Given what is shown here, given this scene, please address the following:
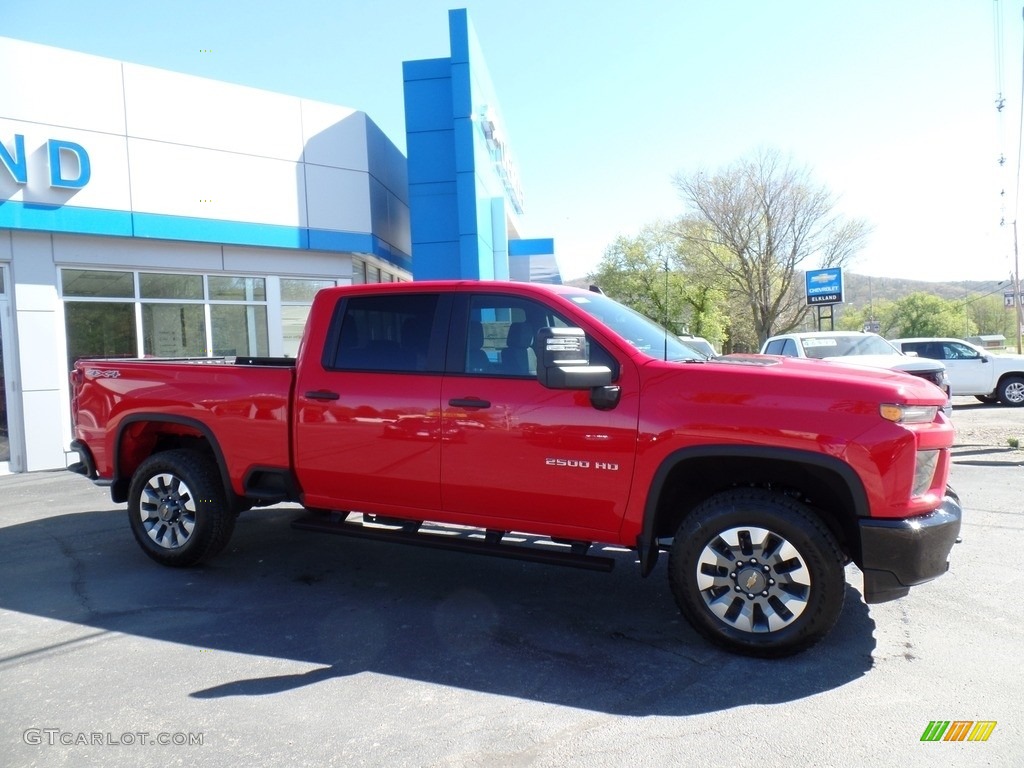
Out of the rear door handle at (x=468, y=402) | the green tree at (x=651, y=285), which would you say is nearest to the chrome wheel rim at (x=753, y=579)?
the rear door handle at (x=468, y=402)

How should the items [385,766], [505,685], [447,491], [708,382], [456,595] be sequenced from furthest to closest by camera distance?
1. [456,595]
2. [447,491]
3. [708,382]
4. [505,685]
5. [385,766]

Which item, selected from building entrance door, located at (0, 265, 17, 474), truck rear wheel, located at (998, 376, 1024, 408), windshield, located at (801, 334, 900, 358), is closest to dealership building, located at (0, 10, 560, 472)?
building entrance door, located at (0, 265, 17, 474)

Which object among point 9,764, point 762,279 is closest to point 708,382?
point 9,764

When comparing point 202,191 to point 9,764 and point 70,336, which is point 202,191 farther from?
point 9,764

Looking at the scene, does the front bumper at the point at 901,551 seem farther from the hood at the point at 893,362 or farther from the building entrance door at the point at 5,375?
the building entrance door at the point at 5,375

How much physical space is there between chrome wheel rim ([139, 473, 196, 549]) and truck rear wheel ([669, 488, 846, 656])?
11.4 ft

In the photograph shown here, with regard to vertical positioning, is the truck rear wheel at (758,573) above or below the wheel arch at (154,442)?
below

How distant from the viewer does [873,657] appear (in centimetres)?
376

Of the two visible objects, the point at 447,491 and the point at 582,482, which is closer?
the point at 582,482

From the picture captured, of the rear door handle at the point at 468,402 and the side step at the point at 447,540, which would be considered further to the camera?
the rear door handle at the point at 468,402

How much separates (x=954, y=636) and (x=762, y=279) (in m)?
29.2

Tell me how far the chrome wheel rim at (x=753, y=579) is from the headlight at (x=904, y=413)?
2.56 feet

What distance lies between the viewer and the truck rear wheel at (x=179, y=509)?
5250 mm

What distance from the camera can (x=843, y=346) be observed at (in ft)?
38.1
